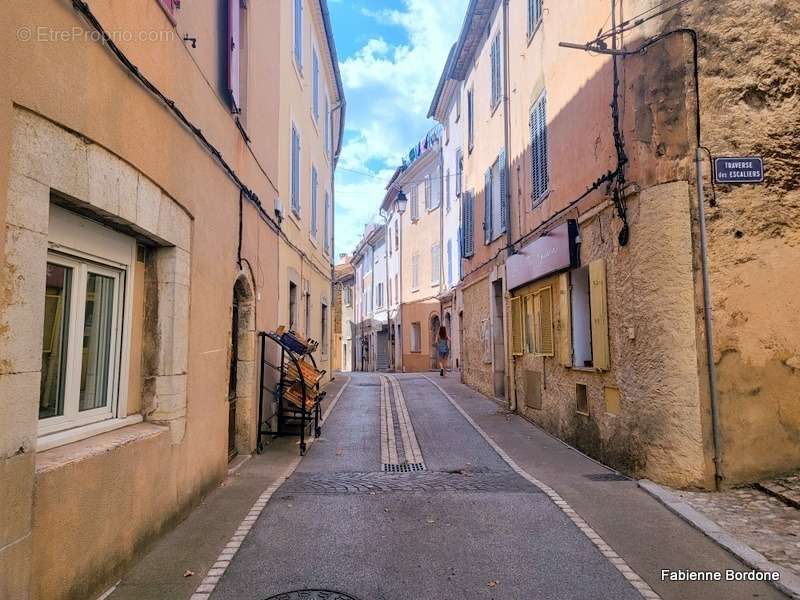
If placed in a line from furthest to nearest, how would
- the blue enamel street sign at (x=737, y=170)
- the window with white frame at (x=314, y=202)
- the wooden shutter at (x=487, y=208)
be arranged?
1. the window with white frame at (x=314, y=202)
2. the wooden shutter at (x=487, y=208)
3. the blue enamel street sign at (x=737, y=170)

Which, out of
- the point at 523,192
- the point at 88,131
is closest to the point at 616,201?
the point at 523,192

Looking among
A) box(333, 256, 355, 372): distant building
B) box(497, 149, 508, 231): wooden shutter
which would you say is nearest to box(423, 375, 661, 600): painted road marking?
box(497, 149, 508, 231): wooden shutter

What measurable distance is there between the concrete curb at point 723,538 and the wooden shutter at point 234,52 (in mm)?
6032

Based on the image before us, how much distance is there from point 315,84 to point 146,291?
448 inches

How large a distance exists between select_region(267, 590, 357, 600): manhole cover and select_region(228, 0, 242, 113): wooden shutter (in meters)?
5.14

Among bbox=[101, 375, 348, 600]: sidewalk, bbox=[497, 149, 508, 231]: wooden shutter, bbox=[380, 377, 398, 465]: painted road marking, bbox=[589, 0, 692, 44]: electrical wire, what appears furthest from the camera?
bbox=[497, 149, 508, 231]: wooden shutter

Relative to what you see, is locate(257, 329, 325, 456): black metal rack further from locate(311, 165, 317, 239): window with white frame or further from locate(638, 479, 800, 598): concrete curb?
locate(311, 165, 317, 239): window with white frame

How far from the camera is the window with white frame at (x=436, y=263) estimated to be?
80.1 feet

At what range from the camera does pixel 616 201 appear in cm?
682

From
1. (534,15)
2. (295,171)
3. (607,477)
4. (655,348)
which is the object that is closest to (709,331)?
(655,348)

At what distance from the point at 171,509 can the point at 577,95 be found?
7273 millimetres

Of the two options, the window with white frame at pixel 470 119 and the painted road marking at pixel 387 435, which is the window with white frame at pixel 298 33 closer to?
the window with white frame at pixel 470 119

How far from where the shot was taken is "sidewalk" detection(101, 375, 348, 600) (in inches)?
146

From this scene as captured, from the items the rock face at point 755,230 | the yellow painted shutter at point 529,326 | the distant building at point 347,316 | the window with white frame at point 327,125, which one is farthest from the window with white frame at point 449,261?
the distant building at point 347,316
